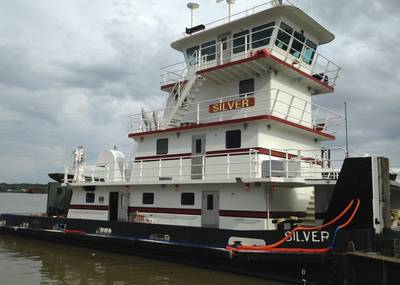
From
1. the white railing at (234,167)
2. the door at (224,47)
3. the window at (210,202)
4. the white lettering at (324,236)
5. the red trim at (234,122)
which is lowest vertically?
the white lettering at (324,236)

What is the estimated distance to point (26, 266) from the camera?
41.8 feet

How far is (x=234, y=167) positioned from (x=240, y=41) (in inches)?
189

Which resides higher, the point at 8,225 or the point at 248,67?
the point at 248,67

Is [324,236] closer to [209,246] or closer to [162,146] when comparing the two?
[209,246]

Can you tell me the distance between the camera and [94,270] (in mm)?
12078

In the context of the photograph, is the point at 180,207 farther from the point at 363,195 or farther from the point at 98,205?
the point at 363,195

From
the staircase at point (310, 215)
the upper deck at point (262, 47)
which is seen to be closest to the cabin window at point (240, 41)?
the upper deck at point (262, 47)

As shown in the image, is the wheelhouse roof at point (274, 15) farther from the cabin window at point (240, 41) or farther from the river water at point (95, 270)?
the river water at point (95, 270)

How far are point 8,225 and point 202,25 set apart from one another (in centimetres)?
1244

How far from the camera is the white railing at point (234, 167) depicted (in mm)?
11539

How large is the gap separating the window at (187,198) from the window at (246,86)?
393cm

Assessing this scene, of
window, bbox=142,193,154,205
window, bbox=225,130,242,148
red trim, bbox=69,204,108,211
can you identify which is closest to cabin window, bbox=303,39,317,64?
window, bbox=225,130,242,148

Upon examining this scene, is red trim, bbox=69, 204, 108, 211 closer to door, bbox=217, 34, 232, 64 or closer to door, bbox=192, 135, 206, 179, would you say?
door, bbox=192, 135, 206, 179

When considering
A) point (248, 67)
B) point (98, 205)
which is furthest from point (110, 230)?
point (248, 67)
